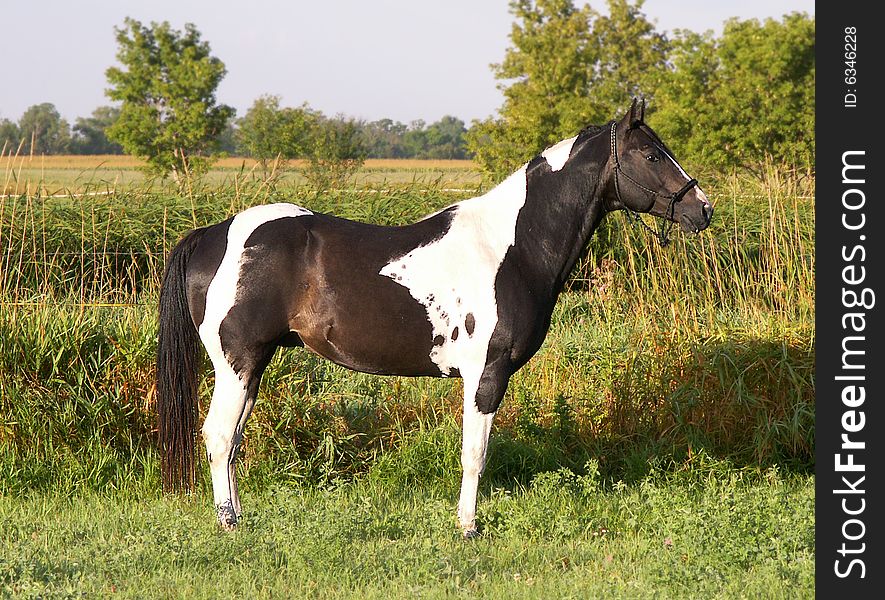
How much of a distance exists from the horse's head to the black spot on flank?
1035 mm

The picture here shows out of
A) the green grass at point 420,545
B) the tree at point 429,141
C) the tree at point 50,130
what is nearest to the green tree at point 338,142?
the green grass at point 420,545

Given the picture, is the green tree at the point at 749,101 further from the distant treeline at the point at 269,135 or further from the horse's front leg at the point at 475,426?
the horse's front leg at the point at 475,426

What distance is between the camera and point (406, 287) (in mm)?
4828

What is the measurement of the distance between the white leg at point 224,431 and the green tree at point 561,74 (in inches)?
661

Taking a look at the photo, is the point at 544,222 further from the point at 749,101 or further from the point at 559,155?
the point at 749,101

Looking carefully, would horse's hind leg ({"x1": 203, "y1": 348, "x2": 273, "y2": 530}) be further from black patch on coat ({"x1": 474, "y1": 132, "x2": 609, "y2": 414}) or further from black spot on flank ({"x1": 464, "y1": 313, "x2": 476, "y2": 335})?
black patch on coat ({"x1": 474, "y1": 132, "x2": 609, "y2": 414})

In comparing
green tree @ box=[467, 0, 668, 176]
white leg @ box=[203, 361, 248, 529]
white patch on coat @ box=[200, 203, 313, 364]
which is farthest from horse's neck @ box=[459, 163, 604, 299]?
green tree @ box=[467, 0, 668, 176]

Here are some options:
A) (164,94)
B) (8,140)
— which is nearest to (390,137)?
(164,94)

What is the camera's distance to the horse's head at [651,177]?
4871mm

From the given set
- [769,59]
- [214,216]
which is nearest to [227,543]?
[214,216]

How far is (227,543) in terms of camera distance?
4633 mm

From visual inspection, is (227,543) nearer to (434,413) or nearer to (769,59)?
(434,413)
